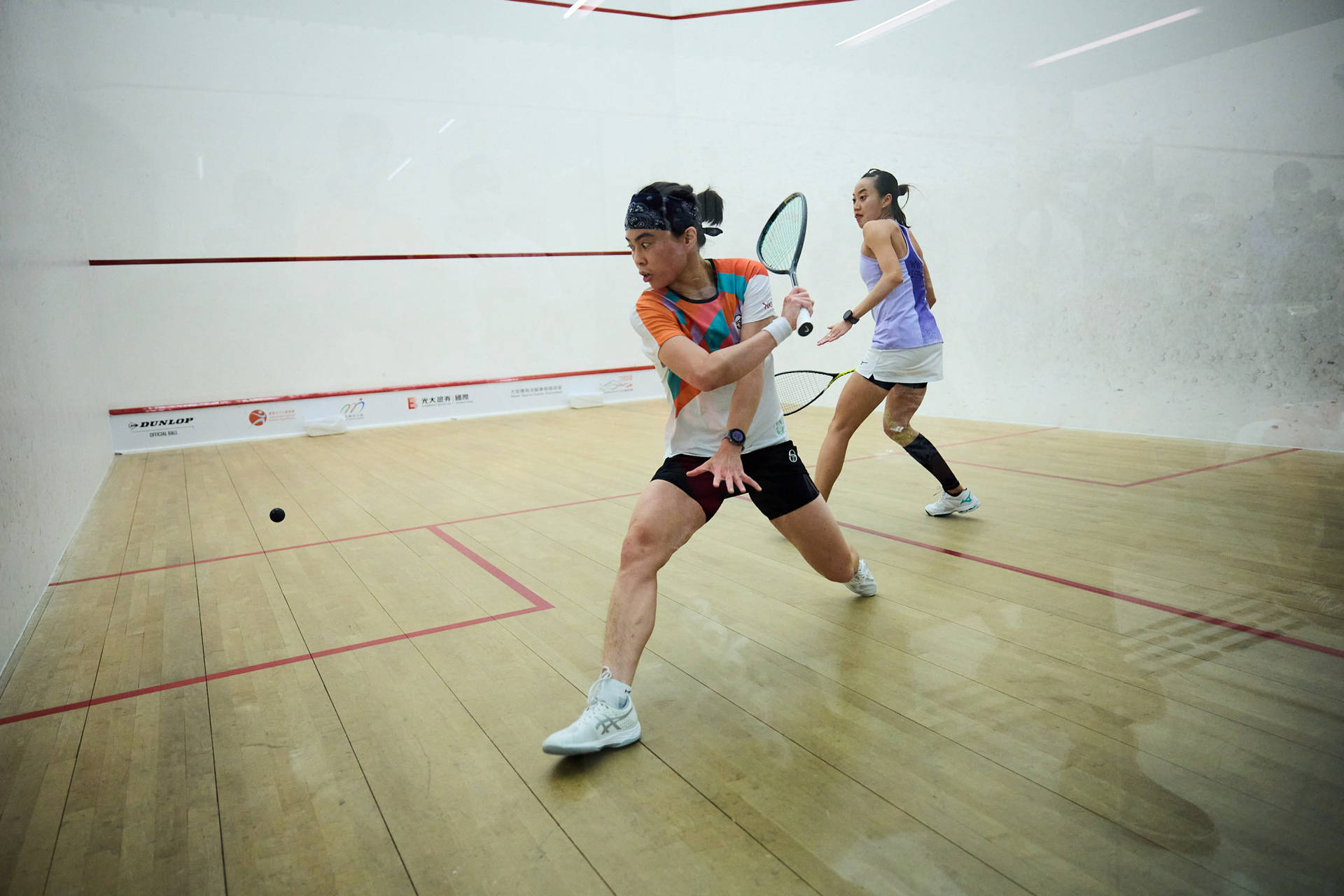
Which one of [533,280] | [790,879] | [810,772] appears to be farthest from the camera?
[533,280]

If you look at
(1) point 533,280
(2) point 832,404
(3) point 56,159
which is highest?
(3) point 56,159

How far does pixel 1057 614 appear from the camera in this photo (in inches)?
71.4

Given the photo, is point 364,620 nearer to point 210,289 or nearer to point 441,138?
point 210,289

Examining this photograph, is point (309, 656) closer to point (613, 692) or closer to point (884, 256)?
point (613, 692)

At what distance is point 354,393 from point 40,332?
2852mm

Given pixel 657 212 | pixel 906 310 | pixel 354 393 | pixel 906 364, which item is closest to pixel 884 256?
pixel 906 310

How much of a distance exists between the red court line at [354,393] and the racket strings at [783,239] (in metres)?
4.48

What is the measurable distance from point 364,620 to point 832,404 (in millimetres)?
4494

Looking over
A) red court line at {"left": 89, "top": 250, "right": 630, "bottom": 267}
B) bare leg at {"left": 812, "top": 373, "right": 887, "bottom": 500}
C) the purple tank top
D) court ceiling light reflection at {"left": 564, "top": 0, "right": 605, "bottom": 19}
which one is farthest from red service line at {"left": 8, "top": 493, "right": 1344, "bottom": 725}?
court ceiling light reflection at {"left": 564, "top": 0, "right": 605, "bottom": 19}

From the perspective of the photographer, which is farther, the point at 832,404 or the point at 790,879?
the point at 832,404

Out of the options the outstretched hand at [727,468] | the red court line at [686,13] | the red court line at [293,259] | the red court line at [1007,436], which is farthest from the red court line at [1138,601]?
the red court line at [293,259]

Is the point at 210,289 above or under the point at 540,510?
above

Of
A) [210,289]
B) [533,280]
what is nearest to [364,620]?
[210,289]

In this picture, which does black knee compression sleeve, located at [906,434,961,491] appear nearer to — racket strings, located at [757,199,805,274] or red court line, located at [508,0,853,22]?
racket strings, located at [757,199,805,274]
